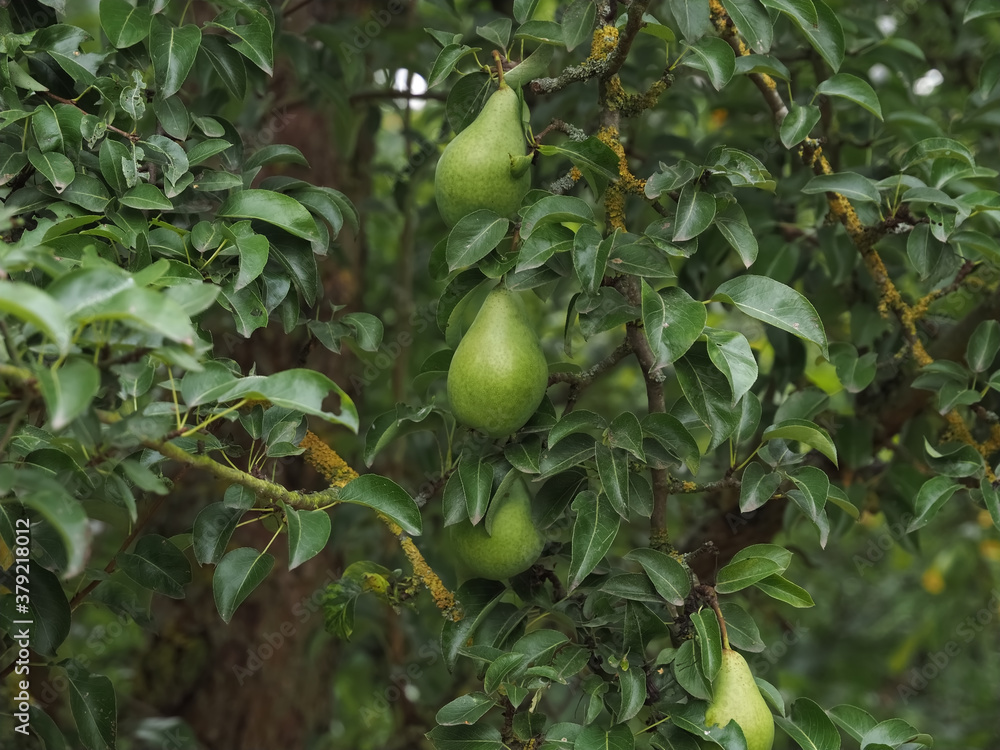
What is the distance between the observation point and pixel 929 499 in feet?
4.17

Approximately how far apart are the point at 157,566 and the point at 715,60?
3.07 ft

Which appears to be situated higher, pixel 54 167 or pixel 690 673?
pixel 54 167

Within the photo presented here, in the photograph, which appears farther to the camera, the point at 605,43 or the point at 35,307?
the point at 605,43

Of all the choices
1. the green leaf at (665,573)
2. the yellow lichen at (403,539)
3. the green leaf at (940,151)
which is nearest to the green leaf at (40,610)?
the yellow lichen at (403,539)

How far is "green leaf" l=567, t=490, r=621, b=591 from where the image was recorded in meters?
1.08

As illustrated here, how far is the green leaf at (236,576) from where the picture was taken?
1.09 meters

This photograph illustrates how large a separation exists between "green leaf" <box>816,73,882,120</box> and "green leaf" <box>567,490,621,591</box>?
2.26 feet

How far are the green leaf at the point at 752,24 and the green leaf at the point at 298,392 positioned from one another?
69 centimetres

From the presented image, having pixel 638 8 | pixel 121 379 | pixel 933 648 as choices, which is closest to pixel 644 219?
pixel 638 8

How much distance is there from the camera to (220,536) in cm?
116

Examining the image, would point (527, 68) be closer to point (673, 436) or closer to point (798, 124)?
point (798, 124)

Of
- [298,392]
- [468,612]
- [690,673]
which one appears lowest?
[468,612]

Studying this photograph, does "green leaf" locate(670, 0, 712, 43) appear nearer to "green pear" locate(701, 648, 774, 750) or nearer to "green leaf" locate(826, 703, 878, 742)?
"green pear" locate(701, 648, 774, 750)

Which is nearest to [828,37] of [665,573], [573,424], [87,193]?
[573,424]
